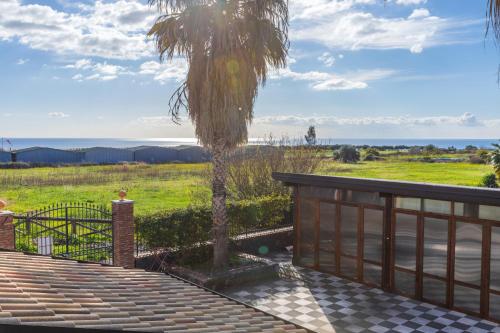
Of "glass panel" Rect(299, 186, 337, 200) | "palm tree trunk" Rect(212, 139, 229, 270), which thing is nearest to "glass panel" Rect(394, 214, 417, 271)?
"glass panel" Rect(299, 186, 337, 200)

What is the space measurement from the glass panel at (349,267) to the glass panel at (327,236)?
0.35m

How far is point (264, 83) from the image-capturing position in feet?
43.8

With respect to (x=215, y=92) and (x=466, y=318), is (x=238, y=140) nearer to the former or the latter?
(x=215, y=92)

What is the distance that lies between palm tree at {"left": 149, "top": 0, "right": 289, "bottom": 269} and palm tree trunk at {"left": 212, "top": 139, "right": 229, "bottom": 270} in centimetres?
4

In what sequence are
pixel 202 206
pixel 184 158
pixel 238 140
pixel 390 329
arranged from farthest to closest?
pixel 184 158 < pixel 202 206 < pixel 238 140 < pixel 390 329

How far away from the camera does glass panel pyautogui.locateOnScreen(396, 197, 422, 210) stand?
38.8ft

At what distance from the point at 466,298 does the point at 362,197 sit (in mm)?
3724

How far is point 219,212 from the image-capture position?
13.4 meters

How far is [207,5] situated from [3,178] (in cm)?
2906

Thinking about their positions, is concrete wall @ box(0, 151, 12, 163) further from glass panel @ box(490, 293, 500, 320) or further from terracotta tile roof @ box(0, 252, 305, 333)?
glass panel @ box(490, 293, 500, 320)

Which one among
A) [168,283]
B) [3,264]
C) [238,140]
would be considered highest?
[238,140]

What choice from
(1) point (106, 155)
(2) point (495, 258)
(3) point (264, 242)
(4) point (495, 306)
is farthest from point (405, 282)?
(1) point (106, 155)

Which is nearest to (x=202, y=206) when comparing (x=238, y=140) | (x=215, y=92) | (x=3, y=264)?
(x=238, y=140)

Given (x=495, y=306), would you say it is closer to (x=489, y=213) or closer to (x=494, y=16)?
(x=489, y=213)
